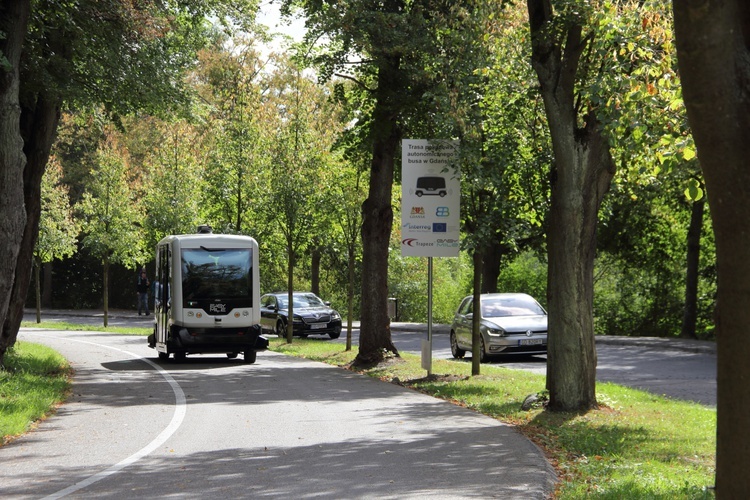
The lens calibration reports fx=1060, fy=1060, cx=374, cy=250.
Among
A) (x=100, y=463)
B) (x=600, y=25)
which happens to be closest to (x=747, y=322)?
(x=100, y=463)

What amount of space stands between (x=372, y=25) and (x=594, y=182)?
7127 mm

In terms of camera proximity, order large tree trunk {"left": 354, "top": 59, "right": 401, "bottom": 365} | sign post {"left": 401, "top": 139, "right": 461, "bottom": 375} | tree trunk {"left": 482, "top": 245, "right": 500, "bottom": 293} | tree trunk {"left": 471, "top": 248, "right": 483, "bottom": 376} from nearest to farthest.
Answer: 1. sign post {"left": 401, "top": 139, "right": 461, "bottom": 375}
2. tree trunk {"left": 471, "top": 248, "right": 483, "bottom": 376}
3. large tree trunk {"left": 354, "top": 59, "right": 401, "bottom": 365}
4. tree trunk {"left": 482, "top": 245, "right": 500, "bottom": 293}

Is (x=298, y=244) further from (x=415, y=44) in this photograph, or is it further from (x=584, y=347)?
(x=584, y=347)

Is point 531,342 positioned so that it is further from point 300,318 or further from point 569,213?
point 300,318

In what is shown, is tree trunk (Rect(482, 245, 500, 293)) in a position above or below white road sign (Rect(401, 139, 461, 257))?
below

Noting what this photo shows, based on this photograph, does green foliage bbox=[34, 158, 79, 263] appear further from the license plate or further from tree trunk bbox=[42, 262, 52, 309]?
the license plate

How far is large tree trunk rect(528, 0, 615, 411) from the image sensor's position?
13609 mm

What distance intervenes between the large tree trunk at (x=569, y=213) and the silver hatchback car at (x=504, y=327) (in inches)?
393

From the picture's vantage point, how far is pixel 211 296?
75.2 feet

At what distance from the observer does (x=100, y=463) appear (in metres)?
9.74

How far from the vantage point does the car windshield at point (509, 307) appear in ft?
83.4

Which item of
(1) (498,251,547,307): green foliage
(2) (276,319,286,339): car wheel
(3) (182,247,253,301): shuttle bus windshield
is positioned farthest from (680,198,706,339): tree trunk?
(3) (182,247,253,301): shuttle bus windshield

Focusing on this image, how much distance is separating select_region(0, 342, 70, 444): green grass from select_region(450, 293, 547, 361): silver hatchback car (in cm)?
923

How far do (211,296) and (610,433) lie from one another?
41.6 ft
